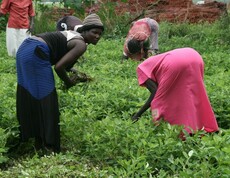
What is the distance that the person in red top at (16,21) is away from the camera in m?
10.0

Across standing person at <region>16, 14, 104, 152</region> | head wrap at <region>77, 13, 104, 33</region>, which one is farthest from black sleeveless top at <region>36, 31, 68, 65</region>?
head wrap at <region>77, 13, 104, 33</region>

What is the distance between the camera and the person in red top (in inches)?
394

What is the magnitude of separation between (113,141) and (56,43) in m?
1.17

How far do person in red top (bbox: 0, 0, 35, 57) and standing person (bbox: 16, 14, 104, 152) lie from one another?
5616 mm

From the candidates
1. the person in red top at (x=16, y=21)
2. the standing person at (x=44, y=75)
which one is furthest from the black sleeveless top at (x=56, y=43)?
the person in red top at (x=16, y=21)

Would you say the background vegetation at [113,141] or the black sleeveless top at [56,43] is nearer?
the background vegetation at [113,141]

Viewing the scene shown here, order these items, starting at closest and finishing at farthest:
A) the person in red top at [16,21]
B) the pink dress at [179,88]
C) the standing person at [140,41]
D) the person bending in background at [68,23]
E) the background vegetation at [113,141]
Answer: the background vegetation at [113,141] → the pink dress at [179,88] → the standing person at [140,41] → the person bending in background at [68,23] → the person in red top at [16,21]

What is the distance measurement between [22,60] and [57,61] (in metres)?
0.34

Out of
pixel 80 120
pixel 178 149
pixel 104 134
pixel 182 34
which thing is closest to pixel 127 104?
pixel 80 120

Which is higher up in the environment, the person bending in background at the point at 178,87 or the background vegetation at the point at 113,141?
the person bending in background at the point at 178,87

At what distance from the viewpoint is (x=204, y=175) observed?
3.10m

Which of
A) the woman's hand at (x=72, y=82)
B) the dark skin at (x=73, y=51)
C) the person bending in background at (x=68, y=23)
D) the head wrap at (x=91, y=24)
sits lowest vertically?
the woman's hand at (x=72, y=82)

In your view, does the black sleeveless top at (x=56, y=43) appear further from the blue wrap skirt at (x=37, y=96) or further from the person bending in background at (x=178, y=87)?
the person bending in background at (x=178, y=87)

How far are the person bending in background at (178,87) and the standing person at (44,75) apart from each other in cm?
69
